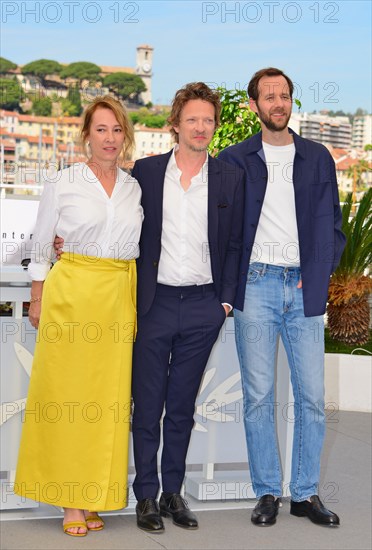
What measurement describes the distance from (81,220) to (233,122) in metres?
6.10

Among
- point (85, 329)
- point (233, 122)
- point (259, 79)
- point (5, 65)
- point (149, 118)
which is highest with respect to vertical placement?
point (5, 65)

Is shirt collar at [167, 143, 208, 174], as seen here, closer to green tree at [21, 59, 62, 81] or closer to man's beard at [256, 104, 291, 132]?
man's beard at [256, 104, 291, 132]

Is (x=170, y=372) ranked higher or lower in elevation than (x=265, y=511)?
higher

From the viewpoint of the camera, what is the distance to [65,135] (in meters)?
176

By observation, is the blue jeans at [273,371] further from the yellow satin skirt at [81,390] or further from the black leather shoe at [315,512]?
the yellow satin skirt at [81,390]

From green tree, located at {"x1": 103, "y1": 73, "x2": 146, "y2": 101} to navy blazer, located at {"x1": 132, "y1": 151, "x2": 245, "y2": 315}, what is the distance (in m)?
182

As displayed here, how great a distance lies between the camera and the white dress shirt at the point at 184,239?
4.02m

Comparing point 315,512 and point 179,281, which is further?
point 315,512

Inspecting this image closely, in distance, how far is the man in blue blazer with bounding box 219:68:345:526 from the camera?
420cm

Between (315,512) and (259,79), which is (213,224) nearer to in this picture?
(259,79)

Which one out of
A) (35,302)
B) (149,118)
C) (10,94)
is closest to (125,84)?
(149,118)

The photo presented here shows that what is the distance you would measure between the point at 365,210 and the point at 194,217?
183 inches

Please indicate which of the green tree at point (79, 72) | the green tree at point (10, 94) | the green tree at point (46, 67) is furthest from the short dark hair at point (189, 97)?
the green tree at point (46, 67)

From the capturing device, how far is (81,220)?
3.87 metres
